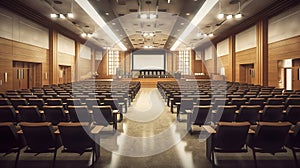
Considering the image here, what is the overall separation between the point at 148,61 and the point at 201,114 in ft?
91.1

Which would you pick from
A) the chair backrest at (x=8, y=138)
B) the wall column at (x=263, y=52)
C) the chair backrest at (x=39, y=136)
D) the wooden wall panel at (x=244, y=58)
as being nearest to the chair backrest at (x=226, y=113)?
the chair backrest at (x=39, y=136)

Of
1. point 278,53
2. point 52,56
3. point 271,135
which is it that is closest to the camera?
point 271,135

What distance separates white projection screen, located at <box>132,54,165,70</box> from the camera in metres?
33.0

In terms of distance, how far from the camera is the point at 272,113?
5.01 m

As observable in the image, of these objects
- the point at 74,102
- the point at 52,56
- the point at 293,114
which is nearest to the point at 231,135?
the point at 293,114

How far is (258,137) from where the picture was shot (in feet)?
11.5

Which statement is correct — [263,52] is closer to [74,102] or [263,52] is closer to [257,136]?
[74,102]

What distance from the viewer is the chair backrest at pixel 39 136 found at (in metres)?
3.41

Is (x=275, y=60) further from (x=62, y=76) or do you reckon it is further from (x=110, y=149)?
(x=62, y=76)

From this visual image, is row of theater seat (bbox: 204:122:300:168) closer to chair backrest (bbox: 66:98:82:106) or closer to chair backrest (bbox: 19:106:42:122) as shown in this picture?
chair backrest (bbox: 19:106:42:122)

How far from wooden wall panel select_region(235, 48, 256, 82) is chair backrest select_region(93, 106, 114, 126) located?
12.7 m

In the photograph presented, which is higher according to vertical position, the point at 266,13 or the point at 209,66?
the point at 266,13

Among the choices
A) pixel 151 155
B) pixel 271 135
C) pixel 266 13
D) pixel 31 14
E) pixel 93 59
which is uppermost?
pixel 266 13

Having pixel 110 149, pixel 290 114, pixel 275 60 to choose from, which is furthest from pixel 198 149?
pixel 275 60
